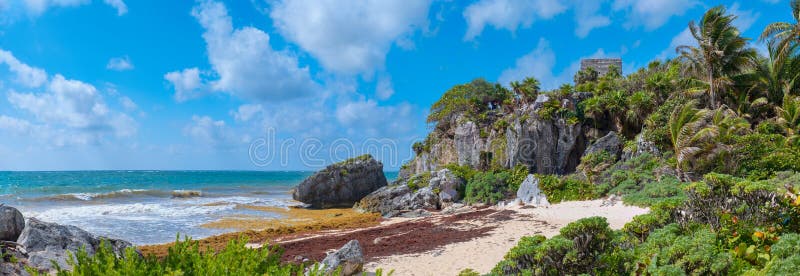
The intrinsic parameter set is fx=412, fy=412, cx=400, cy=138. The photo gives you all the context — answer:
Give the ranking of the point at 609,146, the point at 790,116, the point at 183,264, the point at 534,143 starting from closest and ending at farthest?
the point at 183,264 < the point at 790,116 < the point at 609,146 < the point at 534,143

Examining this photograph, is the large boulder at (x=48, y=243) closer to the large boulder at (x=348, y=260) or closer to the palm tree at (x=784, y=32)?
the large boulder at (x=348, y=260)

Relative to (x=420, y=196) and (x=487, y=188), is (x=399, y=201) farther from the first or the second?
(x=487, y=188)

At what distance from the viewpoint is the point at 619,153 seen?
70.9 ft

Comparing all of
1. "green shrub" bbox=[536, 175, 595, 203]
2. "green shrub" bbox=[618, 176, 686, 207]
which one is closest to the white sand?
"green shrub" bbox=[618, 176, 686, 207]

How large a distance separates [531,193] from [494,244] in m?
8.98

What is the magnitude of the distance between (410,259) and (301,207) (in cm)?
2015

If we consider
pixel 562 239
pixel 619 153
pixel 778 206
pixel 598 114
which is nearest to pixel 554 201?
pixel 619 153

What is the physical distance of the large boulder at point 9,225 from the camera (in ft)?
18.8

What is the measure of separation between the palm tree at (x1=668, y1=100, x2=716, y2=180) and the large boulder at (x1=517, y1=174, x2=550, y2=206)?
5.18 m

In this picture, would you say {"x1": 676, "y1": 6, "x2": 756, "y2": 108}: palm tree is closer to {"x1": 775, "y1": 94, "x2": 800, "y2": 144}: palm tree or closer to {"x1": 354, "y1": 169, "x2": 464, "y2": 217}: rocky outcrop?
{"x1": 775, "y1": 94, "x2": 800, "y2": 144}: palm tree

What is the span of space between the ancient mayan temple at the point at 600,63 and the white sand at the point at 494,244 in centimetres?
2290

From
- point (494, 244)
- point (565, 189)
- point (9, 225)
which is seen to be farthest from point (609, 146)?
point (9, 225)

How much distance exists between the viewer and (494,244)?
10.5 metres

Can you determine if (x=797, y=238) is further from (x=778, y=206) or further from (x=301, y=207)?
(x=301, y=207)
